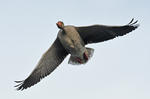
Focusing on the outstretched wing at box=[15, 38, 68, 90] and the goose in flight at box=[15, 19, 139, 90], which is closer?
the goose in flight at box=[15, 19, 139, 90]

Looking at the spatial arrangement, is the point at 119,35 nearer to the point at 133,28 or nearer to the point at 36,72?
the point at 133,28

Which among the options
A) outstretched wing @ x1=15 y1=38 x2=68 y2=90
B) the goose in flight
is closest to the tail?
the goose in flight

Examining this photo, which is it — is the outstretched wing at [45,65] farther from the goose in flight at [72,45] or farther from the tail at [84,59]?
the tail at [84,59]

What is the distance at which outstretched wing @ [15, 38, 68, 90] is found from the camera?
2005 centimetres

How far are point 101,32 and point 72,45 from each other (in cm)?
120

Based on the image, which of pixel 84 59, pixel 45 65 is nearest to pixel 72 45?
pixel 84 59

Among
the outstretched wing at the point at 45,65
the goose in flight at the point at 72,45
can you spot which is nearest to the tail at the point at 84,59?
the goose in flight at the point at 72,45

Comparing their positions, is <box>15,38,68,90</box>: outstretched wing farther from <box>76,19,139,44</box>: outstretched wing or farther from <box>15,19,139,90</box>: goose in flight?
<box>76,19,139,44</box>: outstretched wing

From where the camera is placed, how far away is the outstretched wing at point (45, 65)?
789 inches

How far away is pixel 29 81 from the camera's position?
20.1 meters

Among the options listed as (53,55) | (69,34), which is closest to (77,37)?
(69,34)

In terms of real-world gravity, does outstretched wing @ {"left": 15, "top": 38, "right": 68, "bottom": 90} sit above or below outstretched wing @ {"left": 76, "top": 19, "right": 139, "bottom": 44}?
below

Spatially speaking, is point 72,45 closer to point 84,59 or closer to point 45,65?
point 84,59

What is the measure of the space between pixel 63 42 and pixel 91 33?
1.07 metres
